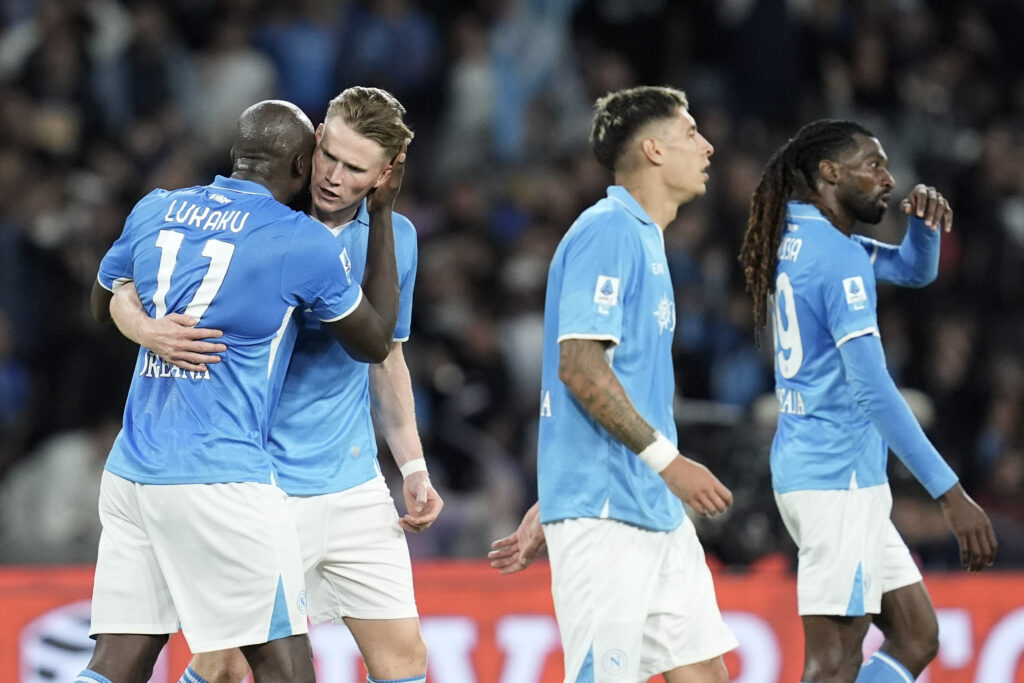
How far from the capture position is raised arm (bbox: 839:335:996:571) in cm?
486

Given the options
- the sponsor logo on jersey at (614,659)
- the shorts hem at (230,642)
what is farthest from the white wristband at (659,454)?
the shorts hem at (230,642)

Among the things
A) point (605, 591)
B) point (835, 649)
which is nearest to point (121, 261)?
point (605, 591)

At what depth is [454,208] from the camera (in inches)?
410

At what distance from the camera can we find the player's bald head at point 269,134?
4422mm

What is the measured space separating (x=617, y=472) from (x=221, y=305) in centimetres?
123

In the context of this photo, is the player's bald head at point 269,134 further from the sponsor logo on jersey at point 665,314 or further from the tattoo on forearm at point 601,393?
the sponsor logo on jersey at point 665,314

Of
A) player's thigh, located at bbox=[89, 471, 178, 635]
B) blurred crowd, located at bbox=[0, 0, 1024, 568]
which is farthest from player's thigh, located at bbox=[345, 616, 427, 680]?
blurred crowd, located at bbox=[0, 0, 1024, 568]

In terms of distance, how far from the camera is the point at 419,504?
15.9 ft

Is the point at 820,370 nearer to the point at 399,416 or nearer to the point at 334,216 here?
the point at 399,416

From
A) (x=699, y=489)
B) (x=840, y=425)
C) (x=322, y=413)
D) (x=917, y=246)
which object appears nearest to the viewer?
(x=699, y=489)

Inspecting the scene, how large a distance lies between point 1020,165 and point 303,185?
8.32m

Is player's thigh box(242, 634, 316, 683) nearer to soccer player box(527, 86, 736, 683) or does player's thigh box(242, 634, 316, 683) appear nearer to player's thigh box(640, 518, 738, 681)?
soccer player box(527, 86, 736, 683)

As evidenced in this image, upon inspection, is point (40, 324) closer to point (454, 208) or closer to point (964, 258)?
point (454, 208)

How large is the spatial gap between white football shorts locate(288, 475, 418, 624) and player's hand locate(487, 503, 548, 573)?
0.30 m
